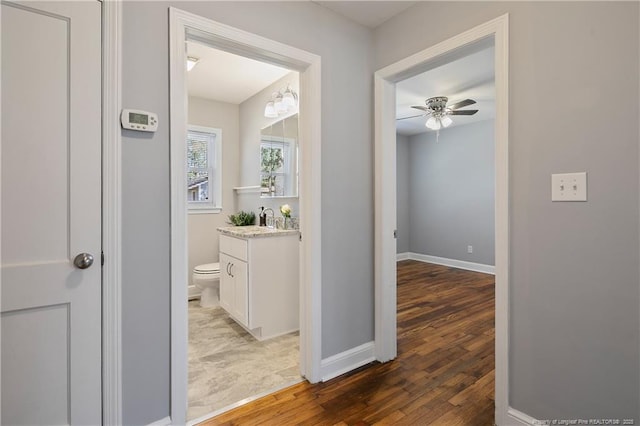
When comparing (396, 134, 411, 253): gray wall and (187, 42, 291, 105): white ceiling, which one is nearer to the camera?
(187, 42, 291, 105): white ceiling

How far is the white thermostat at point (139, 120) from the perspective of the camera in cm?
137

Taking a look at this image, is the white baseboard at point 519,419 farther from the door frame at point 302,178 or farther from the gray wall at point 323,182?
→ the door frame at point 302,178

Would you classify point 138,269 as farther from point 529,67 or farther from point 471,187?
point 471,187

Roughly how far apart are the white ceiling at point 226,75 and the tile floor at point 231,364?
2436 millimetres

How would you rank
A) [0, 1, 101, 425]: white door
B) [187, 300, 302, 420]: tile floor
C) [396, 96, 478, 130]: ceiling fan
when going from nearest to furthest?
[0, 1, 101, 425]: white door, [187, 300, 302, 420]: tile floor, [396, 96, 478, 130]: ceiling fan

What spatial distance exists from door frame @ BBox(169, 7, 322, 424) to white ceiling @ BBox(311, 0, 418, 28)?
381 millimetres

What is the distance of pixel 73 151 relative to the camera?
1276mm

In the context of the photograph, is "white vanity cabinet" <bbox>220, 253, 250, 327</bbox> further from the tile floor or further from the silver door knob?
the silver door knob

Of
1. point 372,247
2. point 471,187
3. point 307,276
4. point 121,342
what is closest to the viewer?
point 121,342

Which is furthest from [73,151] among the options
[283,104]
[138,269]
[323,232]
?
[283,104]

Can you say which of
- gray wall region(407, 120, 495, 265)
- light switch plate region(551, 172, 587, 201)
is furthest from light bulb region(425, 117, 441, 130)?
light switch plate region(551, 172, 587, 201)

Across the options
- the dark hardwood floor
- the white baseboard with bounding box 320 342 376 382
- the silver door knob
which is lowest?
the dark hardwood floor

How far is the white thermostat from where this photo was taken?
1.37 m

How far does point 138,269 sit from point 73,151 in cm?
57
